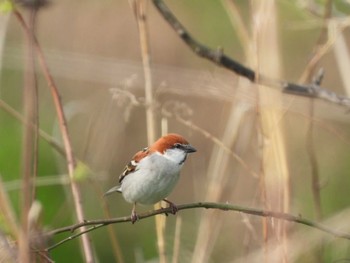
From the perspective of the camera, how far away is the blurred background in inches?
99.5

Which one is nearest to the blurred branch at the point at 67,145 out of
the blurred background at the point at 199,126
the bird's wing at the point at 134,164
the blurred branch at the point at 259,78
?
the blurred background at the point at 199,126

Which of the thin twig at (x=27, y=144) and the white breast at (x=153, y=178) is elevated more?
the thin twig at (x=27, y=144)

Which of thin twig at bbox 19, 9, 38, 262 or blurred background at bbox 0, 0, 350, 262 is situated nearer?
thin twig at bbox 19, 9, 38, 262

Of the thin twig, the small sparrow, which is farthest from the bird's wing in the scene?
the thin twig

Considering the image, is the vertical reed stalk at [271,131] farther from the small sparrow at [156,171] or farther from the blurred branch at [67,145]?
the blurred branch at [67,145]

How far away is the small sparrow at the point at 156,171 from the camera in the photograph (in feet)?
8.86

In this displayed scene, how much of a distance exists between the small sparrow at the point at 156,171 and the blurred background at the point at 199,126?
0.19ft

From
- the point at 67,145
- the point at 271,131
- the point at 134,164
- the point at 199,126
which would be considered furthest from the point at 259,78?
the point at 199,126

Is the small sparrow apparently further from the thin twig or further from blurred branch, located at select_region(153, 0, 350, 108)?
the thin twig

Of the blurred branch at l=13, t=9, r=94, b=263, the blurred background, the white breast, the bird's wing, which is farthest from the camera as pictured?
the bird's wing

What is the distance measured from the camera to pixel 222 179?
2803 mm

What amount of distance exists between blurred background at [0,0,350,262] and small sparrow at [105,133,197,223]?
0.19ft

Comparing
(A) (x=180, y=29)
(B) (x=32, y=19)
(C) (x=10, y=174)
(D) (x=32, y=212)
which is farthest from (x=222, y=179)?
(C) (x=10, y=174)

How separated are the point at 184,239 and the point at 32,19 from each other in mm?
2122
